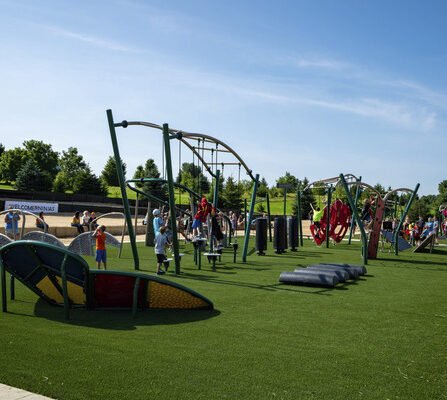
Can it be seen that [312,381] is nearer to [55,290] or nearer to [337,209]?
[55,290]

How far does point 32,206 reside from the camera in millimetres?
44750

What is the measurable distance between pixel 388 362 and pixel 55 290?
18.6 feet

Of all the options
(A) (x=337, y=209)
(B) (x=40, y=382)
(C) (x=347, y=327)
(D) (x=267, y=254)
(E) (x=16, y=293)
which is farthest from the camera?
(A) (x=337, y=209)

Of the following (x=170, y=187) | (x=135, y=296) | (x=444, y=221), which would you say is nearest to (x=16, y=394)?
(x=135, y=296)

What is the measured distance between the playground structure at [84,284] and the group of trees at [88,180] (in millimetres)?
48357

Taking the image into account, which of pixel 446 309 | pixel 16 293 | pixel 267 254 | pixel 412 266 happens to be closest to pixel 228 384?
pixel 446 309

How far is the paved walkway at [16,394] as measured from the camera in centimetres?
483

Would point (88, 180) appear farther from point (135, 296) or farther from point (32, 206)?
point (135, 296)

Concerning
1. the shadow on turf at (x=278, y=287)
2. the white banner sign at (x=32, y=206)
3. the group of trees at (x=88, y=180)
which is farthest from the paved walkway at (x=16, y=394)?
the group of trees at (x=88, y=180)

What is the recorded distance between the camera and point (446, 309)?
377 inches

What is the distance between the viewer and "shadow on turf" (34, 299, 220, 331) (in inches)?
310

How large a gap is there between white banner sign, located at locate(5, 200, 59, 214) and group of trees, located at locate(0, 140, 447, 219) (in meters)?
10.6

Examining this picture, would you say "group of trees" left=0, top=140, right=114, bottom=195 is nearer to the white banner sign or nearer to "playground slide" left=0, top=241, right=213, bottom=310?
the white banner sign

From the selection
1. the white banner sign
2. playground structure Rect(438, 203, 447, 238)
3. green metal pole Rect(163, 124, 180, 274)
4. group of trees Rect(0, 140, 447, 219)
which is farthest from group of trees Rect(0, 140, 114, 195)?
green metal pole Rect(163, 124, 180, 274)
